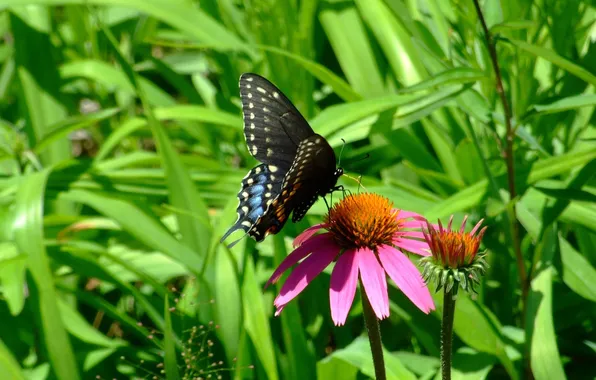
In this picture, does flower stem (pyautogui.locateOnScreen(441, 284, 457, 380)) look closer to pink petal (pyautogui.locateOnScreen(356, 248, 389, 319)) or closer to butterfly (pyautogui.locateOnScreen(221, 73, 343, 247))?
pink petal (pyautogui.locateOnScreen(356, 248, 389, 319))

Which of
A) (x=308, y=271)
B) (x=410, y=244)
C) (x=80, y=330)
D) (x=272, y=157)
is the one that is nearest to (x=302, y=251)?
(x=308, y=271)

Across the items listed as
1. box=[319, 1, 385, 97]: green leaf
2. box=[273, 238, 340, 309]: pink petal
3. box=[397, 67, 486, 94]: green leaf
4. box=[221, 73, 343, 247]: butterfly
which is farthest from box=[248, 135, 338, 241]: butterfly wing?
box=[319, 1, 385, 97]: green leaf

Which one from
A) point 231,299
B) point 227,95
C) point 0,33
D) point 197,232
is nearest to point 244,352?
point 231,299

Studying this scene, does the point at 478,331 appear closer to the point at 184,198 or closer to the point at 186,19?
the point at 184,198

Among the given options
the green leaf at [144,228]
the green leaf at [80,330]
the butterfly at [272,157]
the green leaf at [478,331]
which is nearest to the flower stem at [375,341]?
the butterfly at [272,157]

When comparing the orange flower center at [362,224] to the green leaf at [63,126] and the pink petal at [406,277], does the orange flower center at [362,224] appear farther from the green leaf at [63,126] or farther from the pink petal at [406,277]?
the green leaf at [63,126]
